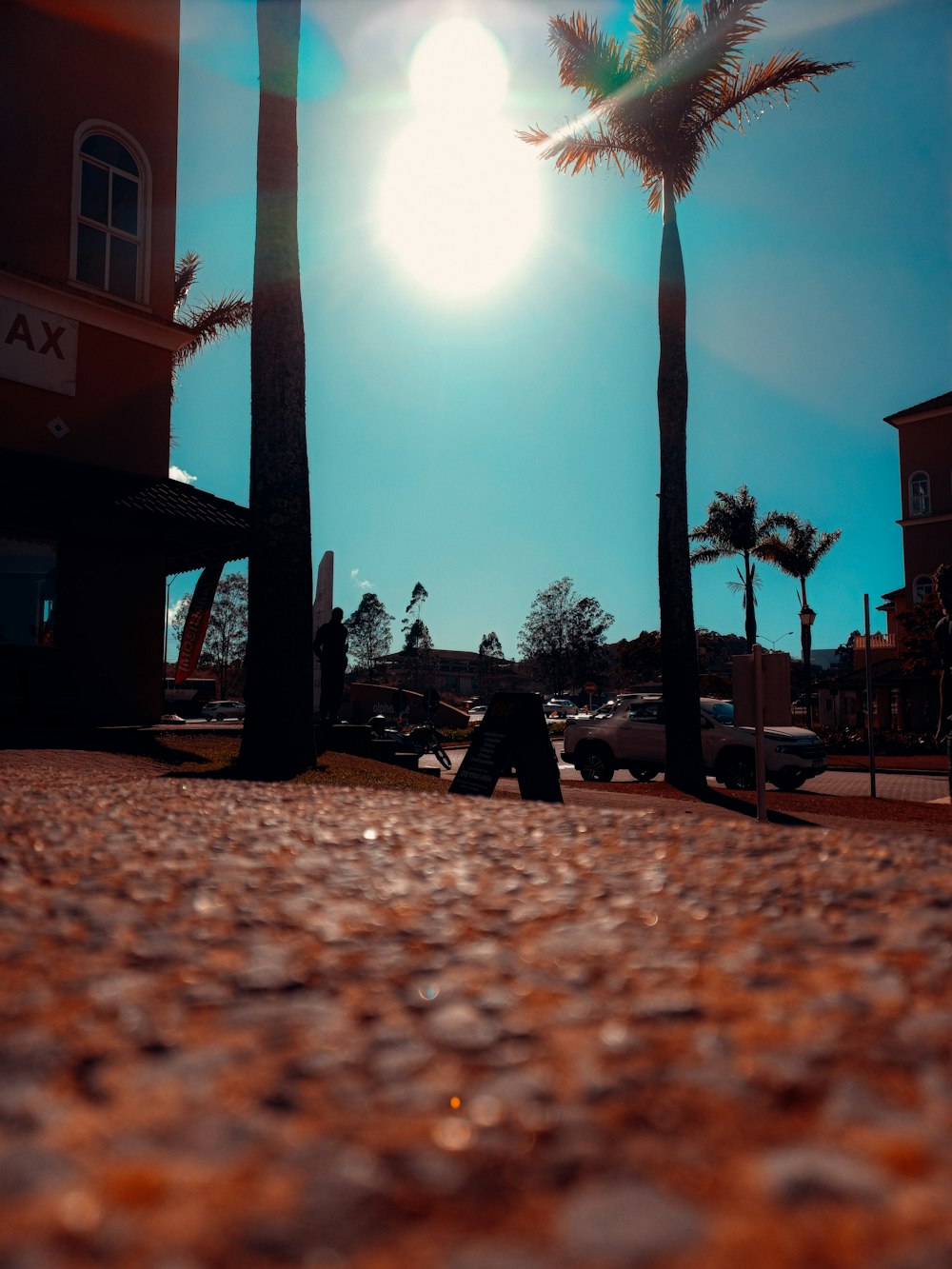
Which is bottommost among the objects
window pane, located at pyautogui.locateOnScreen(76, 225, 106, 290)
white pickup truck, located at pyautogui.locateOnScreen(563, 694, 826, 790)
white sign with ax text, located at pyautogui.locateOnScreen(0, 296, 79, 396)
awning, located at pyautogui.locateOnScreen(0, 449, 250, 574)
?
white pickup truck, located at pyautogui.locateOnScreen(563, 694, 826, 790)

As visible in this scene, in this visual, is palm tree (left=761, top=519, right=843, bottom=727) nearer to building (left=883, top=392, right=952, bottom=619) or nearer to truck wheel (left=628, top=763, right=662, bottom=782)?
building (left=883, top=392, right=952, bottom=619)

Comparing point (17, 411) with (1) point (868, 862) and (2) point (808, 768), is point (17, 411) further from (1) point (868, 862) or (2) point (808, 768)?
(2) point (808, 768)

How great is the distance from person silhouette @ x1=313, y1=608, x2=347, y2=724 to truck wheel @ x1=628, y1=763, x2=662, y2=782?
6.89 m

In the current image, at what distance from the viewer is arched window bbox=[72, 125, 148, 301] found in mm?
12688

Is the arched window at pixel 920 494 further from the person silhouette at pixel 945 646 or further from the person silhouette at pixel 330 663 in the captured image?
the person silhouette at pixel 330 663

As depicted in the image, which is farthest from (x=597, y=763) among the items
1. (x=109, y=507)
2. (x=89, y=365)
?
(x=89, y=365)

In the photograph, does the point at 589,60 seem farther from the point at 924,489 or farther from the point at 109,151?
the point at 924,489

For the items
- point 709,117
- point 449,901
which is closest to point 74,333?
point 709,117

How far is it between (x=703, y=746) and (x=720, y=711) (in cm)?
158

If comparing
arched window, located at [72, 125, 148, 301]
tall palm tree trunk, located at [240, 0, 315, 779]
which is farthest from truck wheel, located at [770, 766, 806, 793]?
arched window, located at [72, 125, 148, 301]

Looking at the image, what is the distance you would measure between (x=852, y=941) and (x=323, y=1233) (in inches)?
41.6

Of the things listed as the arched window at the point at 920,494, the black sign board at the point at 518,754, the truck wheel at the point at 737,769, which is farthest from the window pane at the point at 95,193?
the arched window at the point at 920,494

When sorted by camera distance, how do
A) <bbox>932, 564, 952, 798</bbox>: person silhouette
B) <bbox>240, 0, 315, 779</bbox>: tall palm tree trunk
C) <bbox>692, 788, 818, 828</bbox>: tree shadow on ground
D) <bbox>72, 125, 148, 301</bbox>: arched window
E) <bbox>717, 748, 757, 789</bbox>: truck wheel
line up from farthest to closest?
<bbox>717, 748, 757, 789</bbox>: truck wheel → <bbox>72, 125, 148, 301</bbox>: arched window → <bbox>932, 564, 952, 798</bbox>: person silhouette → <bbox>692, 788, 818, 828</bbox>: tree shadow on ground → <bbox>240, 0, 315, 779</bbox>: tall palm tree trunk

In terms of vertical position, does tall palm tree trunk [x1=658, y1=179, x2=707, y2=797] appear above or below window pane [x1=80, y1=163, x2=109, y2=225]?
below
